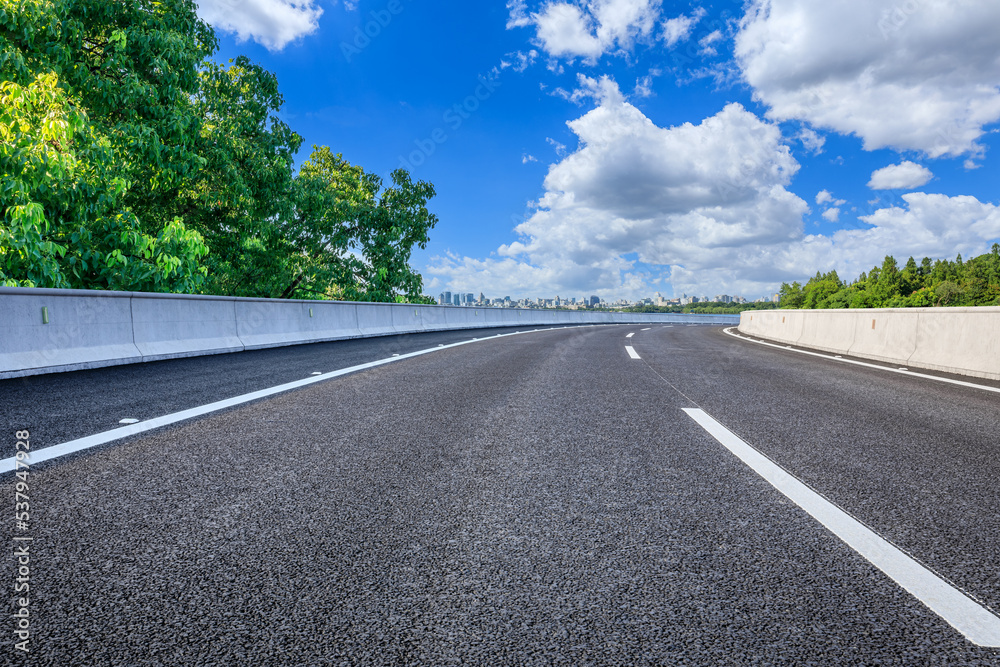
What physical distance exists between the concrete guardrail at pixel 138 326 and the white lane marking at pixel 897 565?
26.7ft

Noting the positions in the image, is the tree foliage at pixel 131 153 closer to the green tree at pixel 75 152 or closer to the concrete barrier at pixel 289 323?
the green tree at pixel 75 152

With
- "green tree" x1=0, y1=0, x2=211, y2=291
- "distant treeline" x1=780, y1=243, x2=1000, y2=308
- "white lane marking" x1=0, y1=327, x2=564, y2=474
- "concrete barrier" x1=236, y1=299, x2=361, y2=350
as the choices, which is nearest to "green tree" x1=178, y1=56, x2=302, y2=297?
"green tree" x1=0, y1=0, x2=211, y2=291

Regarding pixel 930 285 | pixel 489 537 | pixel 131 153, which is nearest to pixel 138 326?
pixel 131 153

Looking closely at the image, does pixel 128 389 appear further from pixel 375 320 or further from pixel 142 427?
pixel 375 320

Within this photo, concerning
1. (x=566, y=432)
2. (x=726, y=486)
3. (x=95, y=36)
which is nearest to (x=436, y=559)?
(x=726, y=486)

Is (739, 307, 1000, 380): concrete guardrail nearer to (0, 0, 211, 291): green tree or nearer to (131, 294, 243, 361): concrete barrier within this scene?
(131, 294, 243, 361): concrete barrier

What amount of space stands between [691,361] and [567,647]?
31.3ft

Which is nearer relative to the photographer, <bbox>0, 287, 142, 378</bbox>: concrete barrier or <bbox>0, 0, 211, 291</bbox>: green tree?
<bbox>0, 287, 142, 378</bbox>: concrete barrier

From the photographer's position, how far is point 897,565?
2.19 metres

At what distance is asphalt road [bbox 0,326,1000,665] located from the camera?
5.53ft

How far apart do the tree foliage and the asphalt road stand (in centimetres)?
690

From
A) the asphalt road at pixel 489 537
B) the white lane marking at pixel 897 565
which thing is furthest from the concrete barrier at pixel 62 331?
the white lane marking at pixel 897 565

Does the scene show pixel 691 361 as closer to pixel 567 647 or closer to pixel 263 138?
pixel 567 647

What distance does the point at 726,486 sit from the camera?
3184mm
